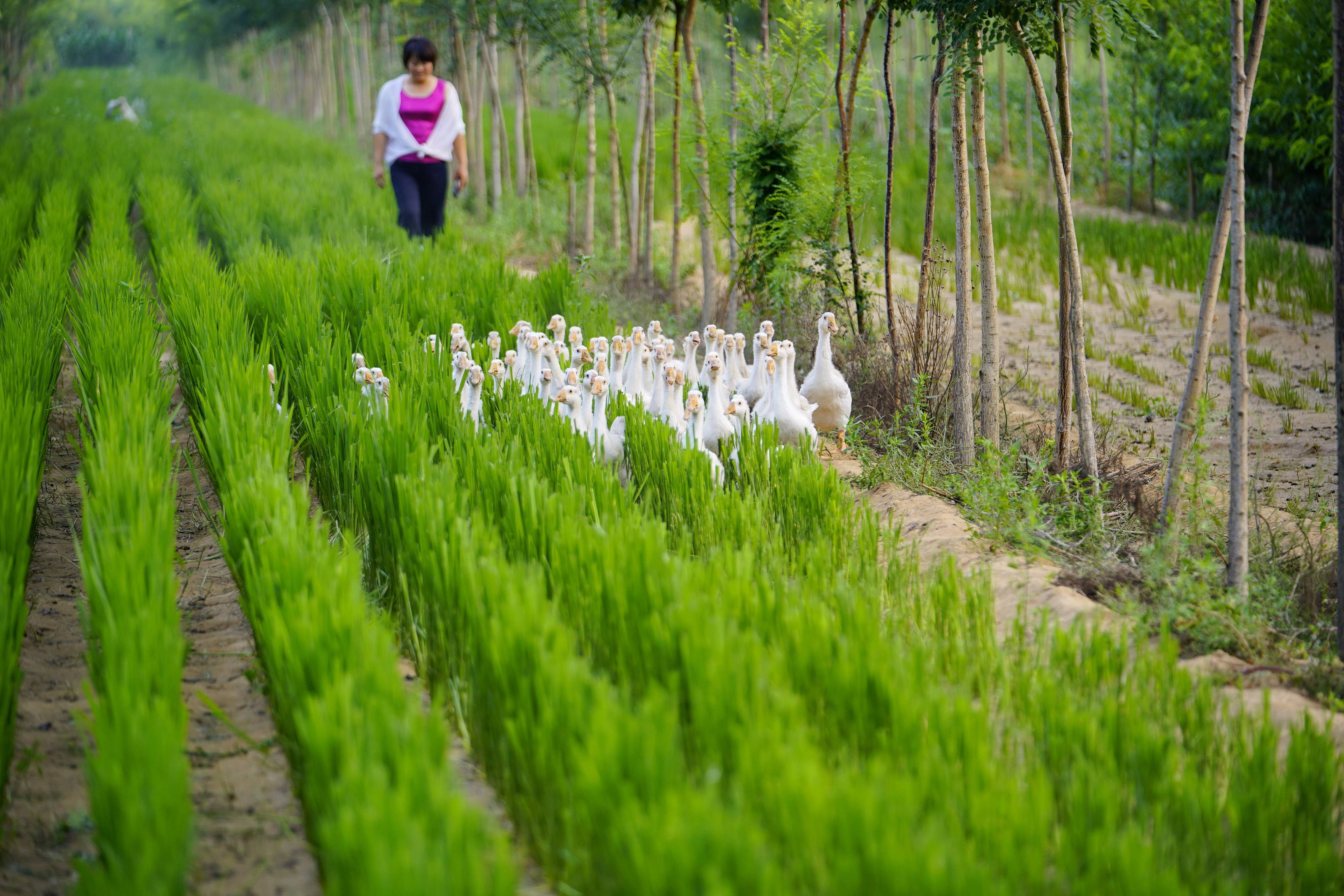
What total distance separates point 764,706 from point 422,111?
19.7ft

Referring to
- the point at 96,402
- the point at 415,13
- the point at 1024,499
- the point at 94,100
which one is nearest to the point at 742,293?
the point at 1024,499

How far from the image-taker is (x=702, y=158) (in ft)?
22.4

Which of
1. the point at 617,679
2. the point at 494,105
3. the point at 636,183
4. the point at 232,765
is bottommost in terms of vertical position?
the point at 232,765

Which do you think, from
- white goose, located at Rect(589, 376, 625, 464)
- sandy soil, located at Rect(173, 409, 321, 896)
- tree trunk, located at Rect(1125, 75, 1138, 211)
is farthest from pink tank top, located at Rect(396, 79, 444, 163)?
tree trunk, located at Rect(1125, 75, 1138, 211)

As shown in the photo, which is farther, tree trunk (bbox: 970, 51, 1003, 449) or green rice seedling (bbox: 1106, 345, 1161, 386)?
green rice seedling (bbox: 1106, 345, 1161, 386)

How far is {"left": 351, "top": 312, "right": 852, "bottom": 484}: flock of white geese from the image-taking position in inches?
159

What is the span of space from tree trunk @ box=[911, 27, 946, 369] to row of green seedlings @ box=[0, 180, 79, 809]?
344cm

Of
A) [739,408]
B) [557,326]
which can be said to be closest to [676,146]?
[557,326]

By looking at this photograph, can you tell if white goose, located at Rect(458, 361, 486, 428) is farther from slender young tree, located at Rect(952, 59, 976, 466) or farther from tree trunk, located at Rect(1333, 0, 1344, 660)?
tree trunk, located at Rect(1333, 0, 1344, 660)

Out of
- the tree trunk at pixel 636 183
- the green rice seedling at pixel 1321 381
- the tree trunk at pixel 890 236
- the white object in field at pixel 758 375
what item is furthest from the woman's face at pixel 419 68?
the green rice seedling at pixel 1321 381

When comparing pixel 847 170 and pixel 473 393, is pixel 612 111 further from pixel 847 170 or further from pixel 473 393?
pixel 473 393

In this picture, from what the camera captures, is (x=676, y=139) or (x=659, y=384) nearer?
(x=659, y=384)

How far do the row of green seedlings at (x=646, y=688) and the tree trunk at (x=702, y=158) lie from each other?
3.47 m

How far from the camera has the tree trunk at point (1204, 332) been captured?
10.5ft
